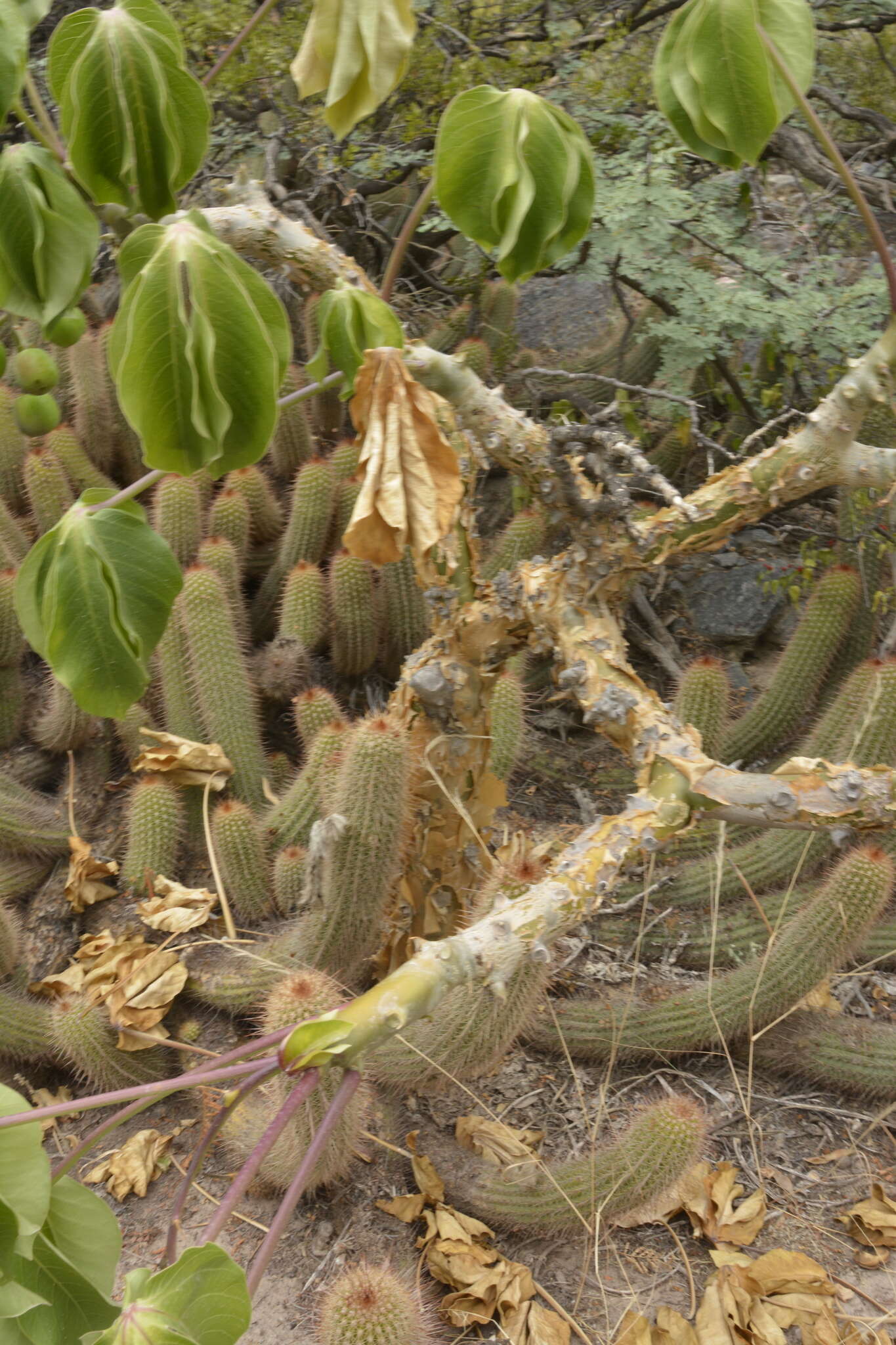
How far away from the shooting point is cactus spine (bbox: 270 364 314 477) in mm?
3262

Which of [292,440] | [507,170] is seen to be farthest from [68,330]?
[292,440]

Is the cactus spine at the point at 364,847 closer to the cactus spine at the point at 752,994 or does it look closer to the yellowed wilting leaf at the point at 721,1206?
the cactus spine at the point at 752,994

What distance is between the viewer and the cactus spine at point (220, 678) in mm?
2588

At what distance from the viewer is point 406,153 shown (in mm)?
3271

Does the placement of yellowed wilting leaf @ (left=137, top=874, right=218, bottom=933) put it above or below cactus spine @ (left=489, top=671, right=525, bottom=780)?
below

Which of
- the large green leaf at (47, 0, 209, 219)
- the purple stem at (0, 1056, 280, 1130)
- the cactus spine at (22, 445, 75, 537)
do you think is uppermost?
the large green leaf at (47, 0, 209, 219)

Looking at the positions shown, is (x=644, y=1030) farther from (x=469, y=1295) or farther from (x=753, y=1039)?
(x=469, y=1295)

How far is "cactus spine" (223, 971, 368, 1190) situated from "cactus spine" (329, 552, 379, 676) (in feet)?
3.87

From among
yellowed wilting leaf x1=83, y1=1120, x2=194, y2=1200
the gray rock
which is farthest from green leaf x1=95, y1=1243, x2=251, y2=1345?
the gray rock

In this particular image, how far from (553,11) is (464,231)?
2.84 m

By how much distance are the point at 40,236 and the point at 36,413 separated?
40 centimetres

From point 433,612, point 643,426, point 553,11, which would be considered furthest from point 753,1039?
point 553,11

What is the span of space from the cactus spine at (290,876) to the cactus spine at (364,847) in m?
0.22

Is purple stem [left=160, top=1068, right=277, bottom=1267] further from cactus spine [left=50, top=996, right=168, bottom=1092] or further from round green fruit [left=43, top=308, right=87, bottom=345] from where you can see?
cactus spine [left=50, top=996, right=168, bottom=1092]
